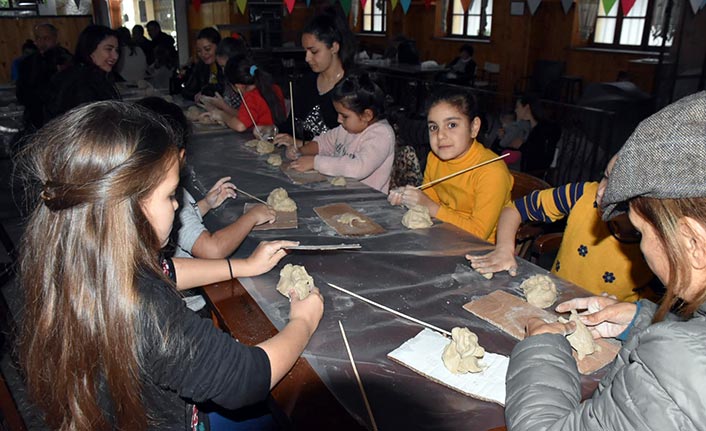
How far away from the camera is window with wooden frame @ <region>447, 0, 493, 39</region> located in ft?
37.8

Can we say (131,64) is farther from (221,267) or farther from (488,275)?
(488,275)

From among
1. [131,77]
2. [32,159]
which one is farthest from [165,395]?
[131,77]

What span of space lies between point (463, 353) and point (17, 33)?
10559 millimetres

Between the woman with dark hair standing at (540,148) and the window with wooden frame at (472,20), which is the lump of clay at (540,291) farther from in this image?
the window with wooden frame at (472,20)

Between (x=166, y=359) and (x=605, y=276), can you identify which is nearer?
(x=166, y=359)

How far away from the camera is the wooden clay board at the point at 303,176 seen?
279 centimetres

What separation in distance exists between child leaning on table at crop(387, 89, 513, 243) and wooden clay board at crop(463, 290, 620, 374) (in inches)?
27.9

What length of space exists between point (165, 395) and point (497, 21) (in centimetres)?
1127

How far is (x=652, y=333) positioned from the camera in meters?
0.85

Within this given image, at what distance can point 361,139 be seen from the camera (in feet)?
9.84

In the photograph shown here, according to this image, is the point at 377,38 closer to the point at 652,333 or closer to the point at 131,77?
the point at 131,77

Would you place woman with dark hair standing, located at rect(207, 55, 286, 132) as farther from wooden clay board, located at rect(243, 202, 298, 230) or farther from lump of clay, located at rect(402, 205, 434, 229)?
lump of clay, located at rect(402, 205, 434, 229)

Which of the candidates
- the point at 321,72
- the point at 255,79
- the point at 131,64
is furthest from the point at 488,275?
the point at 131,64

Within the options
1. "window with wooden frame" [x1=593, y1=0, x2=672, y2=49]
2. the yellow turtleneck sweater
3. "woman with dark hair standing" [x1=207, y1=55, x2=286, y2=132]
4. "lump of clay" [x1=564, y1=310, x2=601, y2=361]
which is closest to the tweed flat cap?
"lump of clay" [x1=564, y1=310, x2=601, y2=361]
